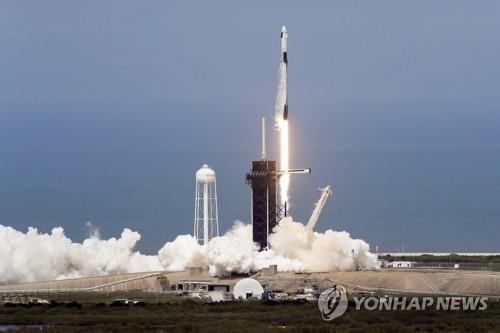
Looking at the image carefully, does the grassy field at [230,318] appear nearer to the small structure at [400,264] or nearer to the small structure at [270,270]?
the small structure at [270,270]

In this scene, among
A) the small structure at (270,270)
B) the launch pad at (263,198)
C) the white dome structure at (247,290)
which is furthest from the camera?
the launch pad at (263,198)

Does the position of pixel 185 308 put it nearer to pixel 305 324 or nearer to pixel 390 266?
pixel 305 324

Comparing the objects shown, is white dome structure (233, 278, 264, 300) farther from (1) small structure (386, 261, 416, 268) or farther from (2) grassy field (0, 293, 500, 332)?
(1) small structure (386, 261, 416, 268)

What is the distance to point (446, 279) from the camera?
292 ft

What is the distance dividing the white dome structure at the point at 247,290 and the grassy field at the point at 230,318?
7.85 feet

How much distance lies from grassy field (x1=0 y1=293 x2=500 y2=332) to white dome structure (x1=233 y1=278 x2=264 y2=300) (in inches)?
94.2

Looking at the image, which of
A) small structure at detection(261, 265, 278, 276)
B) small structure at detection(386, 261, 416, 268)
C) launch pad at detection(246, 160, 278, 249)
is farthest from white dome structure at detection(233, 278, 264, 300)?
small structure at detection(386, 261, 416, 268)

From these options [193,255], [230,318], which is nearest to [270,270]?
[193,255]

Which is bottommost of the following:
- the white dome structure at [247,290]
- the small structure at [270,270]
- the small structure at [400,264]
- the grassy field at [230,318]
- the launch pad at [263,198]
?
the grassy field at [230,318]

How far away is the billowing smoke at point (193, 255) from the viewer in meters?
91.6

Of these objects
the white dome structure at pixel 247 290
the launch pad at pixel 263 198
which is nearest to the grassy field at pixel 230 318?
the white dome structure at pixel 247 290

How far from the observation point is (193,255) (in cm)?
9288

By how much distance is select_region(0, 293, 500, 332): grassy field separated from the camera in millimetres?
76375

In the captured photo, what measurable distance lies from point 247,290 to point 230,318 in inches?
284
